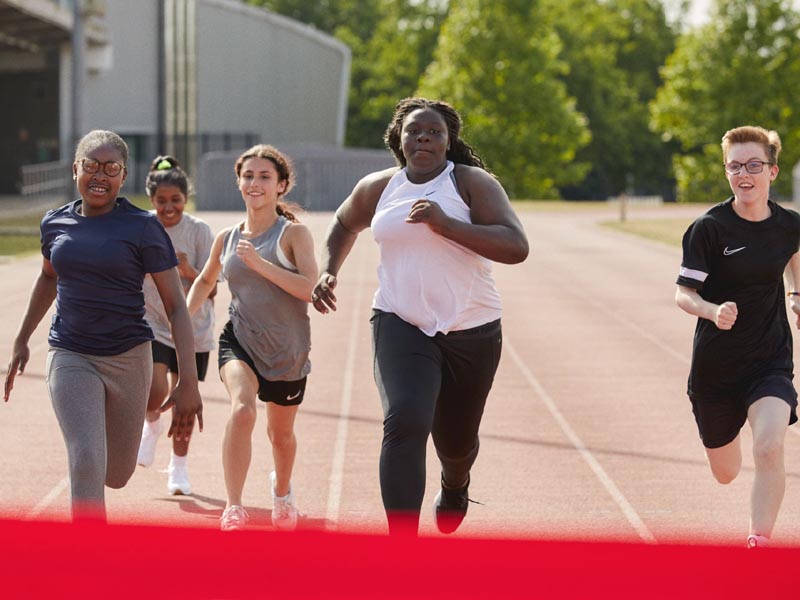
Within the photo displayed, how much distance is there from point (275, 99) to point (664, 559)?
2766 inches

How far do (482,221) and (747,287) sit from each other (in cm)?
120

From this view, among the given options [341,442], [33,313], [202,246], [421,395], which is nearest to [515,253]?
[421,395]

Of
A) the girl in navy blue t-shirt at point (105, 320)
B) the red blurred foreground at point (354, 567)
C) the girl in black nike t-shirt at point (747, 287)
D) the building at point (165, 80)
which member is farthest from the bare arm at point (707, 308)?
the building at point (165, 80)

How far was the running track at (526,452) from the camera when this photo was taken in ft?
23.0

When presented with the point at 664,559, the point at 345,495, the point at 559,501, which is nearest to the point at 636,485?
the point at 559,501

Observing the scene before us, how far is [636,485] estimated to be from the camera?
7844 millimetres

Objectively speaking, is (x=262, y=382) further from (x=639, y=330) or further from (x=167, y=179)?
(x=639, y=330)

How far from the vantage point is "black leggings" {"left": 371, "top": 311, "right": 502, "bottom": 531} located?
5.11 meters

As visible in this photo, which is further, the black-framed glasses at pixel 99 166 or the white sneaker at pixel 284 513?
the white sneaker at pixel 284 513

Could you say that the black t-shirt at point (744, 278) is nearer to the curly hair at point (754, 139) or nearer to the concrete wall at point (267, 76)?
the curly hair at point (754, 139)

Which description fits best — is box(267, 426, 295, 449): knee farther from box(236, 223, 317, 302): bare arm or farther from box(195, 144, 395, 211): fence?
box(195, 144, 395, 211): fence

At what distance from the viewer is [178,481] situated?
7.48 m

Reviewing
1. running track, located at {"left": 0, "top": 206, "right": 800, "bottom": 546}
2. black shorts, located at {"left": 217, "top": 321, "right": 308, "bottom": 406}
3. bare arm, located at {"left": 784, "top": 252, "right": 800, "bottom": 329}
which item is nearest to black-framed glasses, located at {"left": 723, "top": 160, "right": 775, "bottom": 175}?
bare arm, located at {"left": 784, "top": 252, "right": 800, "bottom": 329}

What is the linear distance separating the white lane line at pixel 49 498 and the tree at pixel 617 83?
76.8 m
